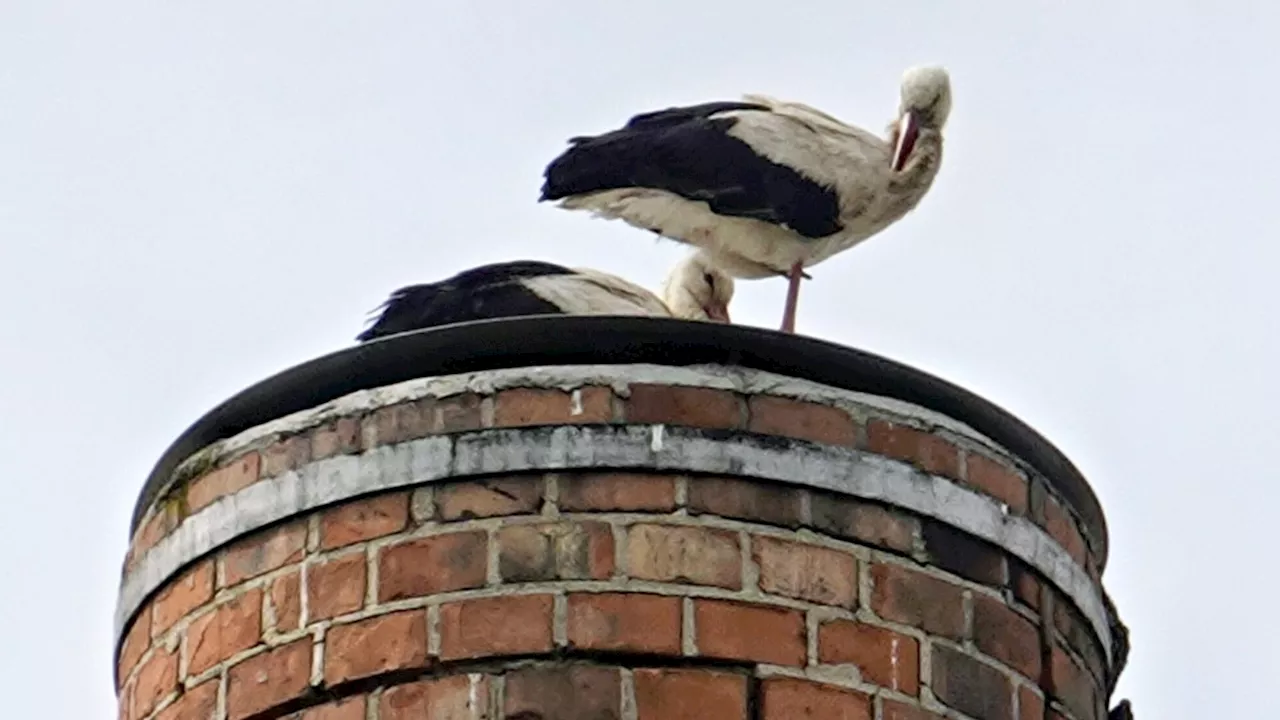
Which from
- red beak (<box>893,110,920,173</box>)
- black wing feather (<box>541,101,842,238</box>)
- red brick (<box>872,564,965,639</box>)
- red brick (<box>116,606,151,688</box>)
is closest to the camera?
red brick (<box>872,564,965,639</box>)

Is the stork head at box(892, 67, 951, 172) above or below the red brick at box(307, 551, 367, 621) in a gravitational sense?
above

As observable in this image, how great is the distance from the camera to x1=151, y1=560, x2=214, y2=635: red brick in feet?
16.6

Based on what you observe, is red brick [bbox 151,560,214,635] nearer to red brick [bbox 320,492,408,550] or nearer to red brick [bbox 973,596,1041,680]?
red brick [bbox 320,492,408,550]

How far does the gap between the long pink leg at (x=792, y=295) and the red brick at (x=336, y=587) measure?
398cm

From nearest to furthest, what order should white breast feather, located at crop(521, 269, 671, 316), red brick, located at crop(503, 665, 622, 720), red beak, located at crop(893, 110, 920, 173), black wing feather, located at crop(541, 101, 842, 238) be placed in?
red brick, located at crop(503, 665, 622, 720)
white breast feather, located at crop(521, 269, 671, 316)
black wing feather, located at crop(541, 101, 842, 238)
red beak, located at crop(893, 110, 920, 173)

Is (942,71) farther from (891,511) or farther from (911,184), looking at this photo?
(891,511)

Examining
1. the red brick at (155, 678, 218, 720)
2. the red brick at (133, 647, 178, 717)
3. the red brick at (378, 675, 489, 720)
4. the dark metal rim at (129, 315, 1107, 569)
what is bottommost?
the red brick at (378, 675, 489, 720)

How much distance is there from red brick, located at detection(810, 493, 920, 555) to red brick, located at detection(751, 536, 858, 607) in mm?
50

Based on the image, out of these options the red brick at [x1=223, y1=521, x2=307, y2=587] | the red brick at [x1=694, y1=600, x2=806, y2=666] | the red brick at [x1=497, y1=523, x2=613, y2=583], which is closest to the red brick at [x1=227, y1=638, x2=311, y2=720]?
the red brick at [x1=223, y1=521, x2=307, y2=587]

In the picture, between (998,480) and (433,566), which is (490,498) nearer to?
(433,566)

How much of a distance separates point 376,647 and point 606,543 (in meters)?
0.41

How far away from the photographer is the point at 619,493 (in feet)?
15.8

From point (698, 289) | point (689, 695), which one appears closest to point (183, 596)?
point (689, 695)

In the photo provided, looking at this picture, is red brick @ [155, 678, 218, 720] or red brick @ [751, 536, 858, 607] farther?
red brick @ [155, 678, 218, 720]
